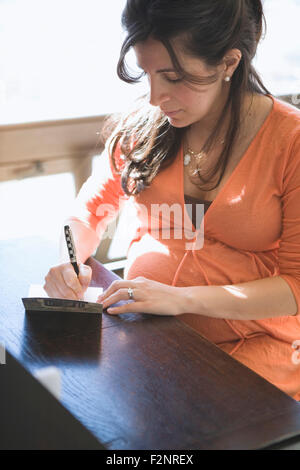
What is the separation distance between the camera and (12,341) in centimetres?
109

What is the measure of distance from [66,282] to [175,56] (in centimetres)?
57

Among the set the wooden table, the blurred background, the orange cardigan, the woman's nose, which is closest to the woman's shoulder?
the orange cardigan

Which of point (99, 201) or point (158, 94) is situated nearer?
point (158, 94)

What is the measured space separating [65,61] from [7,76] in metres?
0.27

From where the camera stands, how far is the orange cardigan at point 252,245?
1.31 m

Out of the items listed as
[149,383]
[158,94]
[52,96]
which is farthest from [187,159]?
[52,96]

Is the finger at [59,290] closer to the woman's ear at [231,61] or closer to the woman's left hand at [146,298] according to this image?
the woman's left hand at [146,298]

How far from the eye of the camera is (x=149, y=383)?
3.17 feet

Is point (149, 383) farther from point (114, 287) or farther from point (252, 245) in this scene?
point (252, 245)

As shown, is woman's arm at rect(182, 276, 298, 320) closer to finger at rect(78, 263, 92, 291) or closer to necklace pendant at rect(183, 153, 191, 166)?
finger at rect(78, 263, 92, 291)
